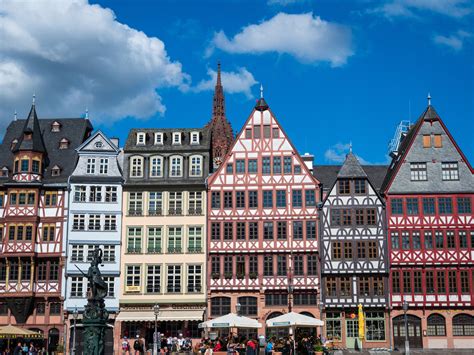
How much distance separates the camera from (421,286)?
4744 cm

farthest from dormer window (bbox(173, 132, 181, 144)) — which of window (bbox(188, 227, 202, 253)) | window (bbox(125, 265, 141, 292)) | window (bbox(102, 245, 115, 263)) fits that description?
window (bbox(125, 265, 141, 292))

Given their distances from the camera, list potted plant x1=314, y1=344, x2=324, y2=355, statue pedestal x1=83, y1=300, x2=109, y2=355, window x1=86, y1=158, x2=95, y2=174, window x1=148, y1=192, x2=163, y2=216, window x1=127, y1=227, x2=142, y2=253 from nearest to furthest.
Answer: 1. statue pedestal x1=83, y1=300, x2=109, y2=355
2. potted plant x1=314, y1=344, x2=324, y2=355
3. window x1=127, y1=227, x2=142, y2=253
4. window x1=148, y1=192, x2=163, y2=216
5. window x1=86, y1=158, x2=95, y2=174

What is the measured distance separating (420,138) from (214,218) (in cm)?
1514

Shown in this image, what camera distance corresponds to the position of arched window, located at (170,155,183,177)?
51062mm

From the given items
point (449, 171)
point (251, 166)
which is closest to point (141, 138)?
point (251, 166)

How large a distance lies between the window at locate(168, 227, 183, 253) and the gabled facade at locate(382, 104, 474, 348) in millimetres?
14112

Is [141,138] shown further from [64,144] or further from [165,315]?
[165,315]

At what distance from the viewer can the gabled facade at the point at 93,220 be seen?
1921 inches

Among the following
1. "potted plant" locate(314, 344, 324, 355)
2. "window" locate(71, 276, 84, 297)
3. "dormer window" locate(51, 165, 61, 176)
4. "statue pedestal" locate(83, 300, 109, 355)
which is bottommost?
"potted plant" locate(314, 344, 324, 355)

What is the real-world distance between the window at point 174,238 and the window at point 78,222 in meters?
5.88

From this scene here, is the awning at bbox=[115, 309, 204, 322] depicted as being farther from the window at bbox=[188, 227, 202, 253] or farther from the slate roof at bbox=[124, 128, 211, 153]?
the slate roof at bbox=[124, 128, 211, 153]

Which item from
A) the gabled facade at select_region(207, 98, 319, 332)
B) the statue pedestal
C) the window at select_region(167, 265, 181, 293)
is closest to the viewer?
the statue pedestal

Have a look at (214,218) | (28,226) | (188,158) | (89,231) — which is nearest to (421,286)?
(214,218)

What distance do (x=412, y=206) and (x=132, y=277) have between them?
1943 cm
